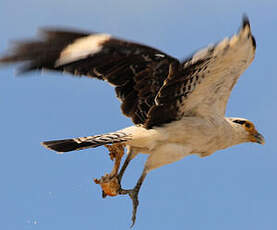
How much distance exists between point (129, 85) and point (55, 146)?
1383 millimetres

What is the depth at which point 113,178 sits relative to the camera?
8406 millimetres

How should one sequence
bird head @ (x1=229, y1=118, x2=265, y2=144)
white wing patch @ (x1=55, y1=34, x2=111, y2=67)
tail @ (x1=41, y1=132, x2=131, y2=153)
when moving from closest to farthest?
white wing patch @ (x1=55, y1=34, x2=111, y2=67) → tail @ (x1=41, y1=132, x2=131, y2=153) → bird head @ (x1=229, y1=118, x2=265, y2=144)

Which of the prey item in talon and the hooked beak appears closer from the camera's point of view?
the prey item in talon

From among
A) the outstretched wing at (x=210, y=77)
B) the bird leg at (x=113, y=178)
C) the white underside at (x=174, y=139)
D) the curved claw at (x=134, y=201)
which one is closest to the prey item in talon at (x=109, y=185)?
the bird leg at (x=113, y=178)

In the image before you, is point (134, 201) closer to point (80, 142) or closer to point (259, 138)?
point (80, 142)

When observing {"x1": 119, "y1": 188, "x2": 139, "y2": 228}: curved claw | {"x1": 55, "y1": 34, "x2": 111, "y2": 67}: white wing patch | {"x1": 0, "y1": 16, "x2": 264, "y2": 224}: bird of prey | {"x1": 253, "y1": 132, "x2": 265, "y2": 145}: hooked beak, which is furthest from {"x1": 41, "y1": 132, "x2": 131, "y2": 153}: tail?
{"x1": 253, "y1": 132, "x2": 265, "y2": 145}: hooked beak

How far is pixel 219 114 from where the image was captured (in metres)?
8.57

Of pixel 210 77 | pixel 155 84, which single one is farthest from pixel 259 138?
pixel 155 84

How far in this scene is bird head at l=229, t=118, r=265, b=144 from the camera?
360 inches

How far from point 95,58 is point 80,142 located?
1119 millimetres

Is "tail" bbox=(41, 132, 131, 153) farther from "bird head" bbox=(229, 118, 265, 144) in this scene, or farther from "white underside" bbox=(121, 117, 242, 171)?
"bird head" bbox=(229, 118, 265, 144)

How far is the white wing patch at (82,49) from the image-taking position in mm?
7312

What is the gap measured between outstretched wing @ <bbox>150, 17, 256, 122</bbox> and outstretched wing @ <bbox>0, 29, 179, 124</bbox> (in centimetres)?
25

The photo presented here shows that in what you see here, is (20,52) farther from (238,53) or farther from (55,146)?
(238,53)
